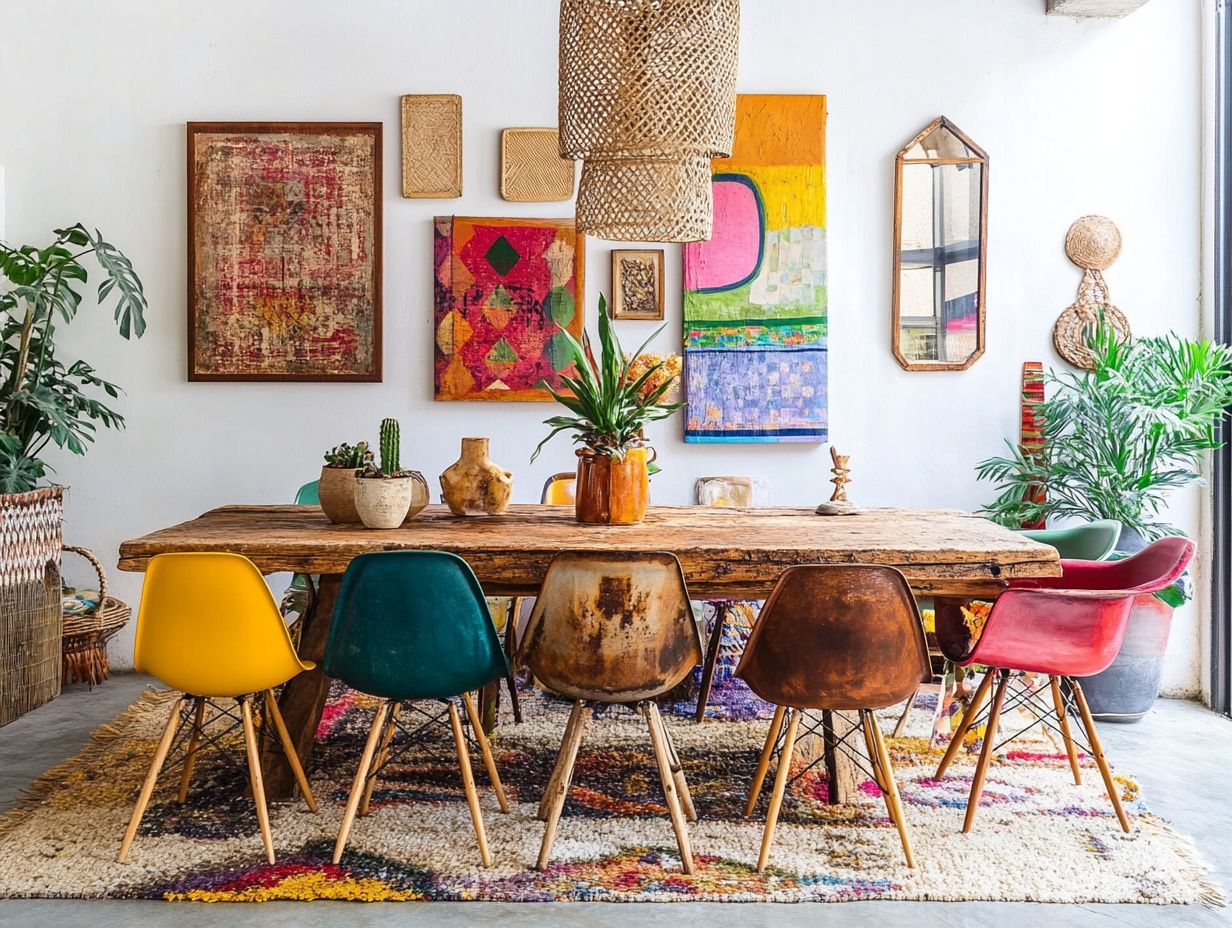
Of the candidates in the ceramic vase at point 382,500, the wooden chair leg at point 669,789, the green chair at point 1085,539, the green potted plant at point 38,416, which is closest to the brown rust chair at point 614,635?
the wooden chair leg at point 669,789

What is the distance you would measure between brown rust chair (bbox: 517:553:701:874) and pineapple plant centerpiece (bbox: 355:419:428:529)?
66 centimetres

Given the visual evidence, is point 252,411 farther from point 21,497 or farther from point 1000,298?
point 1000,298

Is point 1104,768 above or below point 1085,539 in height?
below

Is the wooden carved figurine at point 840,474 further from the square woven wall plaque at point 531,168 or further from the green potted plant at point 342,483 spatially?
the square woven wall plaque at point 531,168

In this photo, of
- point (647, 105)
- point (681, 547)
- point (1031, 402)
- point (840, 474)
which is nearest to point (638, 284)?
point (840, 474)

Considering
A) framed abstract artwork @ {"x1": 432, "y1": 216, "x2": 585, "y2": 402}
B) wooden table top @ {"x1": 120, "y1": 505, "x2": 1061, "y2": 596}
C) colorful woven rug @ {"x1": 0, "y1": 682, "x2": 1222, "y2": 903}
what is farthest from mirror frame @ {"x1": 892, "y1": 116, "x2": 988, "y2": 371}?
colorful woven rug @ {"x1": 0, "y1": 682, "x2": 1222, "y2": 903}

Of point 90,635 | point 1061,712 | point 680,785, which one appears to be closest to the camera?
point 680,785

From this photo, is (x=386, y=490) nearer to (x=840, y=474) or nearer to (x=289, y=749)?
(x=289, y=749)

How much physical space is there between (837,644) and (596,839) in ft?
2.84

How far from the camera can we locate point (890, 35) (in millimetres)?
4891

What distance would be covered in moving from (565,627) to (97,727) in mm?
2254

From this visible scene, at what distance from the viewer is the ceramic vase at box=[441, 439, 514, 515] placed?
3531 mm

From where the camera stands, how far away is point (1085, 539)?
12.4 ft

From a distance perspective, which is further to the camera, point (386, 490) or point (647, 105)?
point (386, 490)
